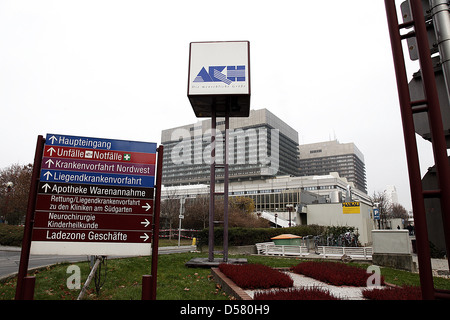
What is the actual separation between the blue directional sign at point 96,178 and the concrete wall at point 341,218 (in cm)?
3046

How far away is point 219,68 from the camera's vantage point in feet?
40.0

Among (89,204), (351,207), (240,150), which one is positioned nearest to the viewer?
(89,204)

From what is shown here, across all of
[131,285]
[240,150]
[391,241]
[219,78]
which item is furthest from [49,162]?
[240,150]

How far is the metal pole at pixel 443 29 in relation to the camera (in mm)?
3207

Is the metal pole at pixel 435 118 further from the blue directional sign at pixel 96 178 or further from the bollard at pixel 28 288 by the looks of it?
the bollard at pixel 28 288

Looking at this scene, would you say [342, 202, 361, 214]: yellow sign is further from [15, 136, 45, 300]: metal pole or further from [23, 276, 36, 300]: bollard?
[23, 276, 36, 300]: bollard

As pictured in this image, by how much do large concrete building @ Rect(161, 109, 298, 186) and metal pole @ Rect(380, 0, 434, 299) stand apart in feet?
401

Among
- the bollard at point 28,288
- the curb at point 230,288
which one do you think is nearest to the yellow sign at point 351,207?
the curb at point 230,288

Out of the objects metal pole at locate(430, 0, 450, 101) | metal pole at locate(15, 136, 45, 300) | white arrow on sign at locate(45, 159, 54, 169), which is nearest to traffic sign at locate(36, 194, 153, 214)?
metal pole at locate(15, 136, 45, 300)

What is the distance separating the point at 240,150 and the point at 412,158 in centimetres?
14684

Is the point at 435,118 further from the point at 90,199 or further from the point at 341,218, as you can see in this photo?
the point at 341,218

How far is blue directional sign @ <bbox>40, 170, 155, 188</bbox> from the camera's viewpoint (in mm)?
4914

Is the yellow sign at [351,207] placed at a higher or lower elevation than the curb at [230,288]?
higher
